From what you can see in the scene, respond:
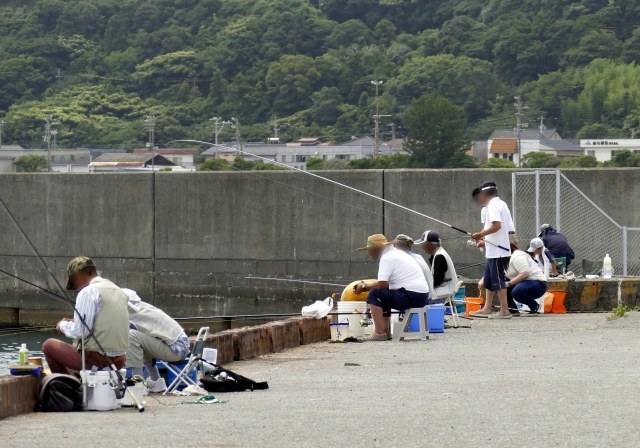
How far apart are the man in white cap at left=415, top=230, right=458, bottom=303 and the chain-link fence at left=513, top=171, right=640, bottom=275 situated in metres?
4.51

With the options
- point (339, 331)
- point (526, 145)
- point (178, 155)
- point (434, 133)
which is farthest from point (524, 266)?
point (178, 155)

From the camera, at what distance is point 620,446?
18.7 ft

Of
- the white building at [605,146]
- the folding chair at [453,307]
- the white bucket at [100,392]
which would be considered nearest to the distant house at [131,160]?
the white building at [605,146]

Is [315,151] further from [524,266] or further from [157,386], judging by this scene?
[157,386]

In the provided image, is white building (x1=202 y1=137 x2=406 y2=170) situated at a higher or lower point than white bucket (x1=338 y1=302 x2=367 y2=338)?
higher

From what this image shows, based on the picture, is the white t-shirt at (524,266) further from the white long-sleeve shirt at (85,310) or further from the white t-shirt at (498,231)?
the white long-sleeve shirt at (85,310)

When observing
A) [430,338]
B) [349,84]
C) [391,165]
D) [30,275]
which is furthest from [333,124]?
[430,338]

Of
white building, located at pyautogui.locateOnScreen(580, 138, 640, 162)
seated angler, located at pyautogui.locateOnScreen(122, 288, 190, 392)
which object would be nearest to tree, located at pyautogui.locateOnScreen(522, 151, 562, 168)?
white building, located at pyautogui.locateOnScreen(580, 138, 640, 162)

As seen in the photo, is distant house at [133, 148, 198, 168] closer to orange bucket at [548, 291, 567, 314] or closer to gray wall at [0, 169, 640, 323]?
gray wall at [0, 169, 640, 323]

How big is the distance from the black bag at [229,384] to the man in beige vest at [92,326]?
0.66 m

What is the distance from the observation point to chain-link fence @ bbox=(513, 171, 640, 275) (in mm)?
16984

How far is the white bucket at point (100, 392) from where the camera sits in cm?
728

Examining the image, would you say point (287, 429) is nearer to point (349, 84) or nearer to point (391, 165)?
point (391, 165)

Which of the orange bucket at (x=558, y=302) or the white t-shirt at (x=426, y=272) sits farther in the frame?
the orange bucket at (x=558, y=302)
